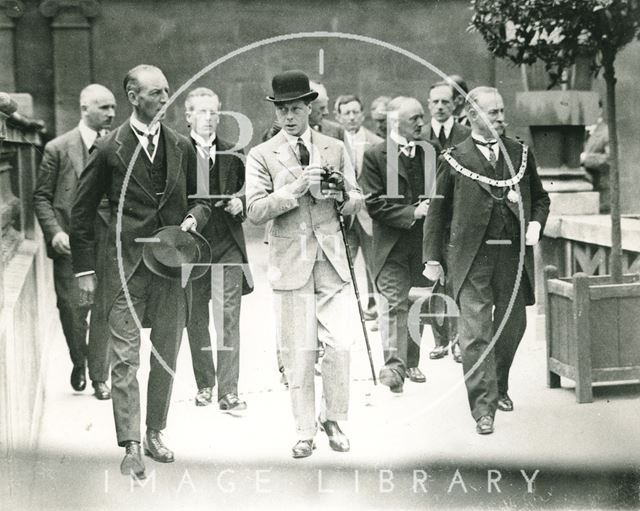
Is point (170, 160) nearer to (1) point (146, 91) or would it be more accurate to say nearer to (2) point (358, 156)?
(1) point (146, 91)

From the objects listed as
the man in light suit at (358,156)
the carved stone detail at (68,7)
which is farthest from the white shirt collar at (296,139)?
the man in light suit at (358,156)

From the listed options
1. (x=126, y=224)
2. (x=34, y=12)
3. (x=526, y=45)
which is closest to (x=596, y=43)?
(x=526, y=45)

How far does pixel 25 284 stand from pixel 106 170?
0.88 meters

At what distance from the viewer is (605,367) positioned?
7227 millimetres

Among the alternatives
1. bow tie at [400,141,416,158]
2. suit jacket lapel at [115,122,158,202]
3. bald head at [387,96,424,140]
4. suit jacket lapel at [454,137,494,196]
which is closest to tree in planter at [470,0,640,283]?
suit jacket lapel at [454,137,494,196]

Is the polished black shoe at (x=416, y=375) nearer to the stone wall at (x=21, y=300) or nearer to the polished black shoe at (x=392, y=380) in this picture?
the polished black shoe at (x=392, y=380)

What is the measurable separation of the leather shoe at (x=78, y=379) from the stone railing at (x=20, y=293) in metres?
0.20

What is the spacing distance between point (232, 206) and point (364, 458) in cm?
183

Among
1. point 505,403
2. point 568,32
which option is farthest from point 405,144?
point 505,403

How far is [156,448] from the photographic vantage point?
20.3ft

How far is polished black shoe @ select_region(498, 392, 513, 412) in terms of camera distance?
7125mm

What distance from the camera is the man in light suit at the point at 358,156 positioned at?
10.3 metres

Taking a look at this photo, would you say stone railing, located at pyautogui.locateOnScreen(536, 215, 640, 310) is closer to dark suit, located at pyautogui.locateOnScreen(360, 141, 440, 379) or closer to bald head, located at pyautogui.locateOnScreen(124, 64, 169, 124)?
dark suit, located at pyautogui.locateOnScreen(360, 141, 440, 379)

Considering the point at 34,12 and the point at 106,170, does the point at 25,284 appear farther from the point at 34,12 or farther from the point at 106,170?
the point at 34,12
